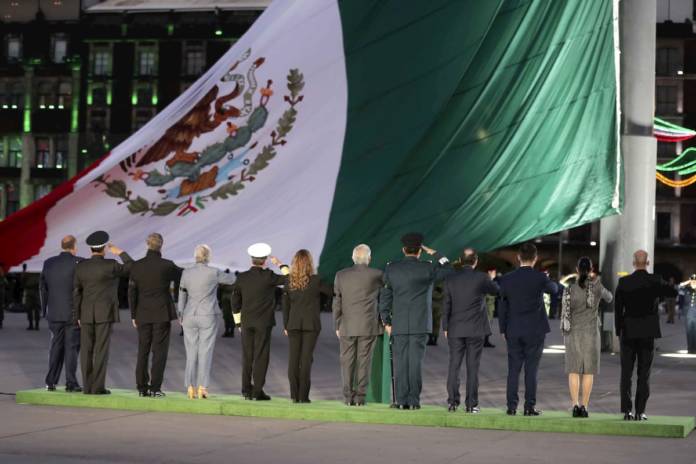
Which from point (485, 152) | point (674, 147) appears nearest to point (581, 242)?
point (674, 147)

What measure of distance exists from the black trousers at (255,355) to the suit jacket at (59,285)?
198cm

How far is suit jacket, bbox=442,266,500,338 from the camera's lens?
14344mm

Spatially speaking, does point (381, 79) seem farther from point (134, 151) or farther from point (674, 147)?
point (674, 147)

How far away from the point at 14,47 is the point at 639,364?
7784cm

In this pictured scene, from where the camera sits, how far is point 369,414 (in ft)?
47.5

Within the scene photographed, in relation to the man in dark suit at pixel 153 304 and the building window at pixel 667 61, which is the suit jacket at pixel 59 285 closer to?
the man in dark suit at pixel 153 304

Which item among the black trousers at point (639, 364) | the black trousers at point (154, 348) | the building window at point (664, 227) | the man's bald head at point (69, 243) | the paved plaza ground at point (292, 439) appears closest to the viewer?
the paved plaza ground at point (292, 439)

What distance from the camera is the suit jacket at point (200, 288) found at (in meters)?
15.3

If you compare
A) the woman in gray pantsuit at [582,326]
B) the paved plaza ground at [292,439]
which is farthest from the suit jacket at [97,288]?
the woman in gray pantsuit at [582,326]

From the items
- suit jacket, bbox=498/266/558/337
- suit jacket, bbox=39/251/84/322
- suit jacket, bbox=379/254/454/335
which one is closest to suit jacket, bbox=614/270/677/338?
suit jacket, bbox=498/266/558/337

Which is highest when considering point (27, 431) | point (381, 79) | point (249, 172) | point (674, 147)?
point (674, 147)

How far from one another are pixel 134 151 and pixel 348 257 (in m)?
2.57

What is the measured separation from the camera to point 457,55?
16406 millimetres

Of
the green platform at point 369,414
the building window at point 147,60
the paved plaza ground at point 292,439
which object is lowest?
the paved plaza ground at point 292,439
